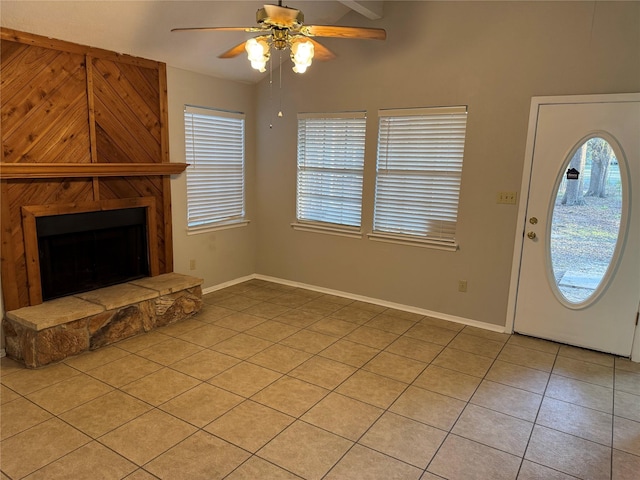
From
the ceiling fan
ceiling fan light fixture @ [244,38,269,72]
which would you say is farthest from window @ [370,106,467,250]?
ceiling fan light fixture @ [244,38,269,72]

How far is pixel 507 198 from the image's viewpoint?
376cm

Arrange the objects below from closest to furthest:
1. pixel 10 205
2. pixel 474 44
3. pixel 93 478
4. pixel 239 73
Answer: pixel 93 478, pixel 10 205, pixel 474 44, pixel 239 73

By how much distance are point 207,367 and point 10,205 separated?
1.85 m

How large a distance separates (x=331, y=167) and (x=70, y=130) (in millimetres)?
2483

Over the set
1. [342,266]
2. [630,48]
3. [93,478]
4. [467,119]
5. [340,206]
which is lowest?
[93,478]

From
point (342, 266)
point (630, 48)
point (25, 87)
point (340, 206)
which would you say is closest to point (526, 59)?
point (630, 48)

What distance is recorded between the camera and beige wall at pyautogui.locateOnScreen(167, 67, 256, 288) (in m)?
4.29

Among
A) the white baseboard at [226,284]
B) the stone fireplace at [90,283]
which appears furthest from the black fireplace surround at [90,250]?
the white baseboard at [226,284]

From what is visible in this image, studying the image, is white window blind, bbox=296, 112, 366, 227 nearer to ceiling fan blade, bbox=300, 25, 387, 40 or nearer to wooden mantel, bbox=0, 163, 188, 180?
wooden mantel, bbox=0, 163, 188, 180

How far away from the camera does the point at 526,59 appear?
11.6 ft

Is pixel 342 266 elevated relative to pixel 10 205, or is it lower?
lower

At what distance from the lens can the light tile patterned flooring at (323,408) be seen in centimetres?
217

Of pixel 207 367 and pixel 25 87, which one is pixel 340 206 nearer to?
pixel 207 367

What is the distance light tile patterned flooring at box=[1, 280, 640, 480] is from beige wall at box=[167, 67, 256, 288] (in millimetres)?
990
